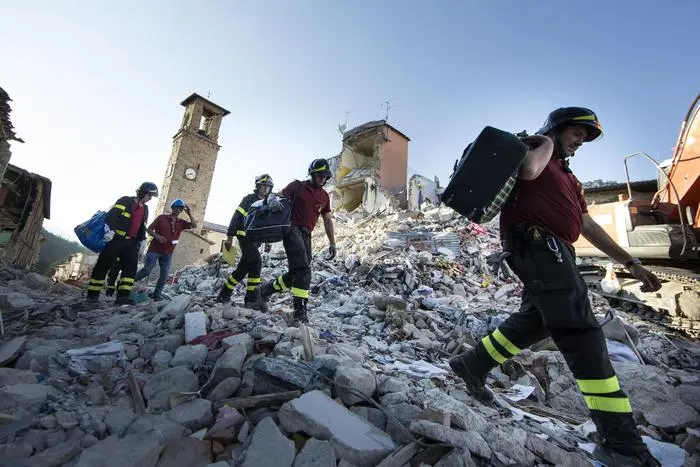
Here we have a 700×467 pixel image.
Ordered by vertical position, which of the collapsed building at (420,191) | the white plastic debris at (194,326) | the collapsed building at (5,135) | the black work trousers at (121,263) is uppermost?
the collapsed building at (420,191)

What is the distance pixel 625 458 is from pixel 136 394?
2.70 metres

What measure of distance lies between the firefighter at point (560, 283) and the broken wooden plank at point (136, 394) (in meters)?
2.01

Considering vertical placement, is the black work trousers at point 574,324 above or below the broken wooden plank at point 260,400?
above

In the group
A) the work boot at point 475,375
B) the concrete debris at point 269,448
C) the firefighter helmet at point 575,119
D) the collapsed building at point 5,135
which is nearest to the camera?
the concrete debris at point 269,448

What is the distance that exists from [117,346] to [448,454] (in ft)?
8.50

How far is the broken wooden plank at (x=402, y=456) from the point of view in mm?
1417

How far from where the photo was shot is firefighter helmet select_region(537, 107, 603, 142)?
6.75 ft

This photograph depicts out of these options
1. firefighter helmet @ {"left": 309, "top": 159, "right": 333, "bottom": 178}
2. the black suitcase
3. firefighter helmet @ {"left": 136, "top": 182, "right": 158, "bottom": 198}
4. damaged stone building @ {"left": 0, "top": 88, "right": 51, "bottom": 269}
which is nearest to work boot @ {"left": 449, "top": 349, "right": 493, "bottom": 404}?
the black suitcase

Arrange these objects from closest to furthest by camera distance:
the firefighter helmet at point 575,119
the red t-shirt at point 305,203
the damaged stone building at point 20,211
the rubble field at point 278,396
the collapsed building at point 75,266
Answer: the rubble field at point 278,396
the firefighter helmet at point 575,119
the red t-shirt at point 305,203
the damaged stone building at point 20,211
the collapsed building at point 75,266

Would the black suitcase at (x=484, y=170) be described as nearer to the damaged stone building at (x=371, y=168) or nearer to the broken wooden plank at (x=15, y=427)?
the broken wooden plank at (x=15, y=427)

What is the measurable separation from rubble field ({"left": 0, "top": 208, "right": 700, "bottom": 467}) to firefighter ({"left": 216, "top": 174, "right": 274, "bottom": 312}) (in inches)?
31.0

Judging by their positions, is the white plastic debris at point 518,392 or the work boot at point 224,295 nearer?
the white plastic debris at point 518,392

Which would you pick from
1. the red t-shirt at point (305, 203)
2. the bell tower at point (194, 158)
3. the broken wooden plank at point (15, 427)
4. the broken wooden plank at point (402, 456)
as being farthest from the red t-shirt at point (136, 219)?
the bell tower at point (194, 158)

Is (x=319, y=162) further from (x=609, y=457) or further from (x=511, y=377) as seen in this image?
(x=609, y=457)
